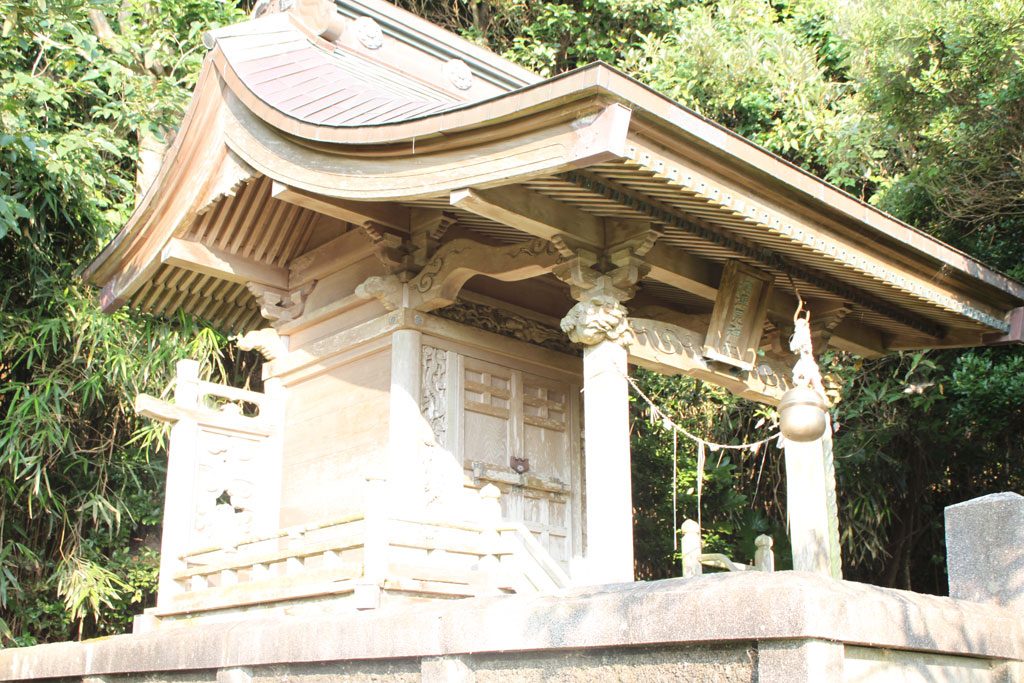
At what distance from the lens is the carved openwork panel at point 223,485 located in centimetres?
750

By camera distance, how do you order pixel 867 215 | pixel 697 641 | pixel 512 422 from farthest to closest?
pixel 512 422 → pixel 867 215 → pixel 697 641

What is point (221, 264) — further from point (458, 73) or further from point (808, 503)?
point (808, 503)

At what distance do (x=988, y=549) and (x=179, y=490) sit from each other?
206 inches

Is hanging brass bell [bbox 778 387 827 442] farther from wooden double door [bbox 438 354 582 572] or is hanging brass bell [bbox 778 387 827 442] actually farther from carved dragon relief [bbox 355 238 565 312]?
wooden double door [bbox 438 354 582 572]

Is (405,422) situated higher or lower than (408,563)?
higher

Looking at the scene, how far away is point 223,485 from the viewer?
25.5 ft

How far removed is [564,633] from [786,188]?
329cm

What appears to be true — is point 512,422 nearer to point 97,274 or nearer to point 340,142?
point 340,142

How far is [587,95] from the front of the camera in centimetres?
501

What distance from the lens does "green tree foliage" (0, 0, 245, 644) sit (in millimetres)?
9375

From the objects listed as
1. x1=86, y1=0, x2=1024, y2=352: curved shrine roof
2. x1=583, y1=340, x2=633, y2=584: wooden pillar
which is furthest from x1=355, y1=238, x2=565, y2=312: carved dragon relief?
x1=583, y1=340, x2=633, y2=584: wooden pillar

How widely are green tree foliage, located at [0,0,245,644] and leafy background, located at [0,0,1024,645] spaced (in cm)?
3

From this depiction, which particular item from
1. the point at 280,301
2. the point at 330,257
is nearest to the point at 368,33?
the point at 330,257

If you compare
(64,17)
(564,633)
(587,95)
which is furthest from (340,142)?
(564,633)
